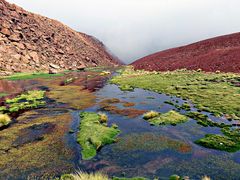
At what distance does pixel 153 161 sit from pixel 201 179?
2999mm

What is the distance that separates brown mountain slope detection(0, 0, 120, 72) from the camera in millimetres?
76875

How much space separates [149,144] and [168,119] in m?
5.20

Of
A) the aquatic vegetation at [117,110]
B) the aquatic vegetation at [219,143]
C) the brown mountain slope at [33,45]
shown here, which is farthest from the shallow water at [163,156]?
the brown mountain slope at [33,45]

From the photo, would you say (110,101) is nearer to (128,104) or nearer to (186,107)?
(128,104)

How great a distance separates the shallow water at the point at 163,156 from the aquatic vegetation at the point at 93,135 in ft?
1.77

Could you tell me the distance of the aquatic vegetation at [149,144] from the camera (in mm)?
14758

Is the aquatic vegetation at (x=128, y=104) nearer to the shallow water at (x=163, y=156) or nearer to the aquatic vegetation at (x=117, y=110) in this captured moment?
the aquatic vegetation at (x=117, y=110)

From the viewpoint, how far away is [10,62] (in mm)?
72750

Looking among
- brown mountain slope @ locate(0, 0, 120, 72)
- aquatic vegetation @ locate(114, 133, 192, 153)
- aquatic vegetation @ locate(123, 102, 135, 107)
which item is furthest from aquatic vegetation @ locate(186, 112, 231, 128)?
brown mountain slope @ locate(0, 0, 120, 72)

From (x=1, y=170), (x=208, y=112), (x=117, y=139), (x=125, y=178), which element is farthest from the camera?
(x=208, y=112)

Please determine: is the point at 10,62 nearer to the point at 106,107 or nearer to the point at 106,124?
the point at 106,107

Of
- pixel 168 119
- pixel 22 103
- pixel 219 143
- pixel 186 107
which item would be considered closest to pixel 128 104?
pixel 186 107

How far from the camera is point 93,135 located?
16.7 meters

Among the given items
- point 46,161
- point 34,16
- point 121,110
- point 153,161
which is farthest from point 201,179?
point 34,16
